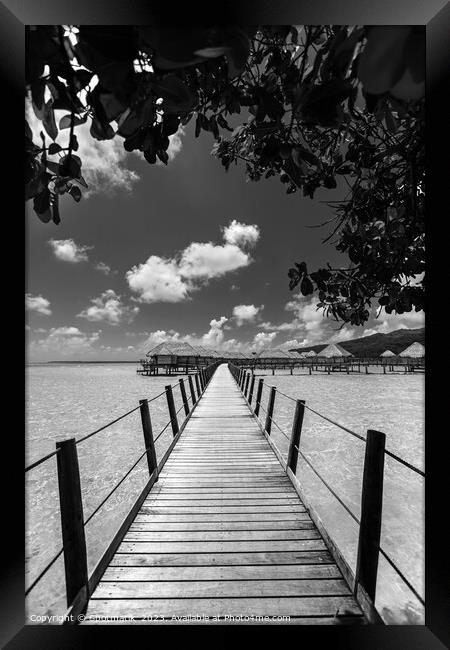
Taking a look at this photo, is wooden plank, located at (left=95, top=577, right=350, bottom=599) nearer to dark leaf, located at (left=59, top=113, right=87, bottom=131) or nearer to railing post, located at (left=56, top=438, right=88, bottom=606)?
railing post, located at (left=56, top=438, right=88, bottom=606)

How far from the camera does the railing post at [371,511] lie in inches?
63.9

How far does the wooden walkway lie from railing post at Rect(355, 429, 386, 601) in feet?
0.71

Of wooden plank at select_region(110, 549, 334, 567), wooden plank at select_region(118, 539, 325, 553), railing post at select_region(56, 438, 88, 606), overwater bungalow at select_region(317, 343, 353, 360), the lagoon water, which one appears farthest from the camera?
overwater bungalow at select_region(317, 343, 353, 360)

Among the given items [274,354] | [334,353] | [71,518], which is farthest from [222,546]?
[274,354]

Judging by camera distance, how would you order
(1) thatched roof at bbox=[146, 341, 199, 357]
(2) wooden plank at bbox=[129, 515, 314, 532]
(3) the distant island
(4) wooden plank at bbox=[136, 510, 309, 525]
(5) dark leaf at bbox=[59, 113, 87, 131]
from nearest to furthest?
1. (5) dark leaf at bbox=[59, 113, 87, 131]
2. (2) wooden plank at bbox=[129, 515, 314, 532]
3. (4) wooden plank at bbox=[136, 510, 309, 525]
4. (1) thatched roof at bbox=[146, 341, 199, 357]
5. (3) the distant island

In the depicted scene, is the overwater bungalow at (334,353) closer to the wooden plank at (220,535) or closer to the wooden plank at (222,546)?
the wooden plank at (220,535)

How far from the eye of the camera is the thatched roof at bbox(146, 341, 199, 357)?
42.6 metres

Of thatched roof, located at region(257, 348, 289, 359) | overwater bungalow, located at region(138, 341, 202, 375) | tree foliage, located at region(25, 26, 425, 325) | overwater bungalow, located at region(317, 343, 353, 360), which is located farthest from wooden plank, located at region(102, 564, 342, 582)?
thatched roof, located at region(257, 348, 289, 359)

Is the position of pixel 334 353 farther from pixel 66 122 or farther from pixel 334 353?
pixel 66 122

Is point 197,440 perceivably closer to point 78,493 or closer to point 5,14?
point 78,493

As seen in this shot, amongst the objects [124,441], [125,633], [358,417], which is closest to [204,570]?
[125,633]

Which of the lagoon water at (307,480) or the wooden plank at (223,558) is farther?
the lagoon water at (307,480)

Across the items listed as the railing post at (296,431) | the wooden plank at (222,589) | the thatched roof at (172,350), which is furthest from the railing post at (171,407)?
the thatched roof at (172,350)

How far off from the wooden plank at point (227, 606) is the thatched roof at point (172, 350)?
136ft
